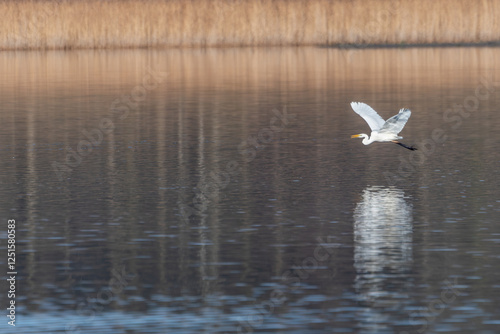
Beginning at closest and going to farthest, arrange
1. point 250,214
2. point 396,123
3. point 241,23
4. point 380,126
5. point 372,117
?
point 250,214 < point 396,123 < point 372,117 < point 380,126 < point 241,23

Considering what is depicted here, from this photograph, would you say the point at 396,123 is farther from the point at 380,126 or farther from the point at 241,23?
the point at 241,23

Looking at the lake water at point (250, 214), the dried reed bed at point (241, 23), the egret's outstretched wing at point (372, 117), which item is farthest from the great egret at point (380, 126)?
the dried reed bed at point (241, 23)

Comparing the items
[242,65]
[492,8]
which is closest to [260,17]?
[242,65]

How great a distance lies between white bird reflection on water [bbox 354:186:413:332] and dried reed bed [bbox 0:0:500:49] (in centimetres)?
3919

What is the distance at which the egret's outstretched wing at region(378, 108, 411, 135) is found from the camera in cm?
2097

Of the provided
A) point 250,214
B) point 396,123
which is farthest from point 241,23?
point 250,214

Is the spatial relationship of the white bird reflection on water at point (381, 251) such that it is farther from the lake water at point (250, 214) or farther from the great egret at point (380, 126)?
the great egret at point (380, 126)

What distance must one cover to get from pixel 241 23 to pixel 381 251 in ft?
146

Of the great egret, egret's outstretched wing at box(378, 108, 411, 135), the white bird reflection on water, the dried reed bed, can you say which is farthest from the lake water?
the dried reed bed

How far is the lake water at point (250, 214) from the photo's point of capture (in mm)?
13391

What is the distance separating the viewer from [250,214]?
18.9 metres

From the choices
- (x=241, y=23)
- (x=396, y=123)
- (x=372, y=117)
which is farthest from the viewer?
(x=241, y=23)

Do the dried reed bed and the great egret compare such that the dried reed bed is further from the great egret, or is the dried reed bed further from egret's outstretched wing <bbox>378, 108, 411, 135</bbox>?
egret's outstretched wing <bbox>378, 108, 411, 135</bbox>

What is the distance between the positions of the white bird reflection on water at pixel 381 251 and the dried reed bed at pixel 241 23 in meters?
39.2
